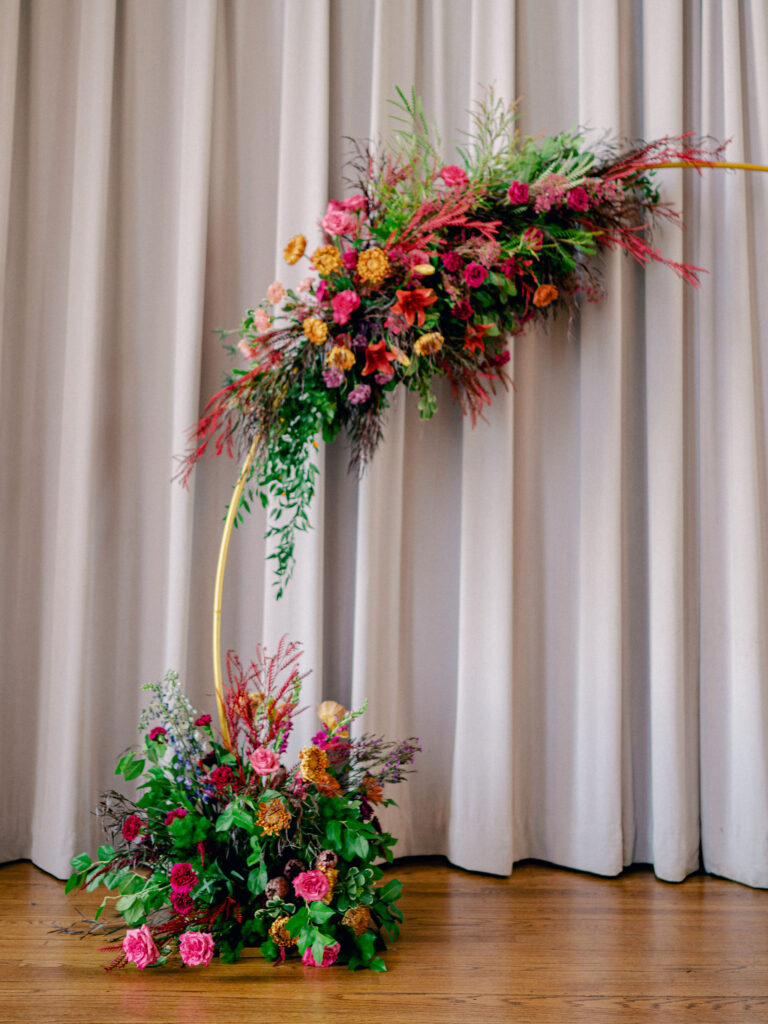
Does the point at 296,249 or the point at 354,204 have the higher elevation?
the point at 354,204

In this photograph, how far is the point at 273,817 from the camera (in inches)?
67.2

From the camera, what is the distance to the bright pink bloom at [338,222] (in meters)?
1.98

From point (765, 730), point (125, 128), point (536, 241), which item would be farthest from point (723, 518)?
point (125, 128)

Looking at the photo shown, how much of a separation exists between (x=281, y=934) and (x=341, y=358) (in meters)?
1.27

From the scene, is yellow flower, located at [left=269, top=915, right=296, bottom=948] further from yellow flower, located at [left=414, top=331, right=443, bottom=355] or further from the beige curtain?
yellow flower, located at [left=414, top=331, right=443, bottom=355]

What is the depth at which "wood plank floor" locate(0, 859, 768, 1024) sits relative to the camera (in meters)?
1.51

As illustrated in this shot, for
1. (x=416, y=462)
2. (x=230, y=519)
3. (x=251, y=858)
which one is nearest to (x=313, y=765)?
(x=251, y=858)

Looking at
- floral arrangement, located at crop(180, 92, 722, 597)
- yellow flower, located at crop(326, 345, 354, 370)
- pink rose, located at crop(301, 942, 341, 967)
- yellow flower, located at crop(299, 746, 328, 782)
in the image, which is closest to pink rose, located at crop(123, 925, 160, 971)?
pink rose, located at crop(301, 942, 341, 967)

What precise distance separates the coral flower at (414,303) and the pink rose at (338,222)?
210 mm

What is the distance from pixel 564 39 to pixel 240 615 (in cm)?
187

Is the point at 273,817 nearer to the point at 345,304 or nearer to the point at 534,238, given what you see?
the point at 345,304

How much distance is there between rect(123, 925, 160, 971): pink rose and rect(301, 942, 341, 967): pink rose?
0.29 m

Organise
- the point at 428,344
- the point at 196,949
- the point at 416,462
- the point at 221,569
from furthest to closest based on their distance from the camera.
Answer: the point at 416,462, the point at 221,569, the point at 428,344, the point at 196,949

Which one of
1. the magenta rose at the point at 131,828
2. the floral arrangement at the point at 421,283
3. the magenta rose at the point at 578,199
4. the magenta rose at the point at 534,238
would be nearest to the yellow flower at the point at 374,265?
the floral arrangement at the point at 421,283
